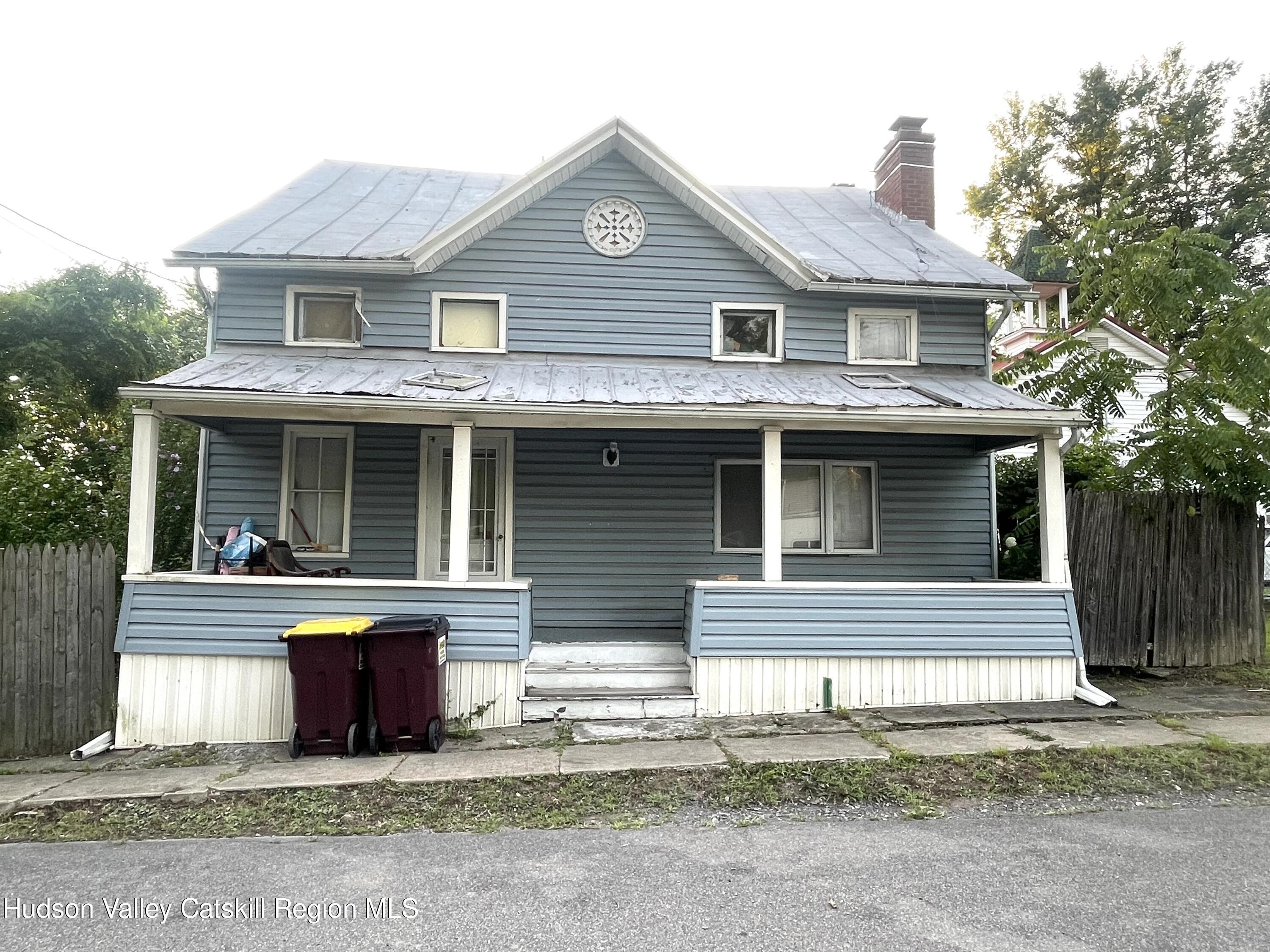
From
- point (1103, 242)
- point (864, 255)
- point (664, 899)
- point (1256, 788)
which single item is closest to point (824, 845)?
point (664, 899)

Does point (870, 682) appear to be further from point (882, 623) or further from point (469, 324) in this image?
point (469, 324)

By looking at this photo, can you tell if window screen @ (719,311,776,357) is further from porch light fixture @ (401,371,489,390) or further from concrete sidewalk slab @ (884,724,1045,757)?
concrete sidewalk slab @ (884,724,1045,757)

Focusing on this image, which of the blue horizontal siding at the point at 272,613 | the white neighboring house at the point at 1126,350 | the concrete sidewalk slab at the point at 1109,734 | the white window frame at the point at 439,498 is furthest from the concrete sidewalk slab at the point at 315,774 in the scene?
the white neighboring house at the point at 1126,350

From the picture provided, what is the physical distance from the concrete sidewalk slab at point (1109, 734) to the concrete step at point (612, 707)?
305 cm

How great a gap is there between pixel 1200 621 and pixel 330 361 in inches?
419

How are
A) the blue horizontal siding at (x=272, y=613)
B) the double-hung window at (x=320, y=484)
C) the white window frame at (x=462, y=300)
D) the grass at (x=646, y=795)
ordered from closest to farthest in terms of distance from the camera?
the grass at (x=646, y=795) < the blue horizontal siding at (x=272, y=613) < the double-hung window at (x=320, y=484) < the white window frame at (x=462, y=300)

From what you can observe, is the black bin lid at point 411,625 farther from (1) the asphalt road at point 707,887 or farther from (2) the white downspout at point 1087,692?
(2) the white downspout at point 1087,692

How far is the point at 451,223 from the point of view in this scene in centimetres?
916

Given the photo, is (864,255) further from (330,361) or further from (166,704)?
(166,704)

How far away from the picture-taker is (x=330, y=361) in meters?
8.72

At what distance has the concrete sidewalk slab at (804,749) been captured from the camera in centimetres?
596

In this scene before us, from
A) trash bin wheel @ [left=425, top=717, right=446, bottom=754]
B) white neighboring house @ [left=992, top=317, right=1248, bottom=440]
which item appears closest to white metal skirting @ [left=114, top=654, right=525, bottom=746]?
trash bin wheel @ [left=425, top=717, right=446, bottom=754]

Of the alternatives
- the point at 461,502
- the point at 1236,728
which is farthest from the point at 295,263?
the point at 1236,728

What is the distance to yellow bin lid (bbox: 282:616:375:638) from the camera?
20.8 feet
